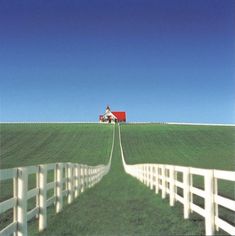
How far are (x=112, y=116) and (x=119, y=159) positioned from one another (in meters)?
105

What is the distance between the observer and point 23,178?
990 centimetres

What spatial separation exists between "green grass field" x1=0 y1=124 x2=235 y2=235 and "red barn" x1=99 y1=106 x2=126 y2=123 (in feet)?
173

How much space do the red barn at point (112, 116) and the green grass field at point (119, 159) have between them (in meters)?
52.8

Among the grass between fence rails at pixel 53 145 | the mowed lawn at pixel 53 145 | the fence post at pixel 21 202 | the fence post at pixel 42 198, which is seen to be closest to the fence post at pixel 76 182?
the fence post at pixel 42 198

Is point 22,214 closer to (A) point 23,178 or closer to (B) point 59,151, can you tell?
(A) point 23,178

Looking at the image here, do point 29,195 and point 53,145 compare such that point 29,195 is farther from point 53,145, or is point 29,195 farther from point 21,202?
point 53,145

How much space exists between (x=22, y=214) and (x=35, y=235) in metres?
1.61

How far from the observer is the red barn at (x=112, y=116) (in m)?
172

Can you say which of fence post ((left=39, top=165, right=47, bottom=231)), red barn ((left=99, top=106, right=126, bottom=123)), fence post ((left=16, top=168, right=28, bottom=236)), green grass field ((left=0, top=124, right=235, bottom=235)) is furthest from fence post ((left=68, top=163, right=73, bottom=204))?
red barn ((left=99, top=106, right=126, bottom=123))

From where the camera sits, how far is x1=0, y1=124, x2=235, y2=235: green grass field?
40.0 ft

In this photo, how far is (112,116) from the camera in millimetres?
173000

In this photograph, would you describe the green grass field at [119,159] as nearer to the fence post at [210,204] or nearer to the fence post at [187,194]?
the fence post at [187,194]

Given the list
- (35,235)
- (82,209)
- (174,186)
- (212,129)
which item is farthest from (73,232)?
(212,129)

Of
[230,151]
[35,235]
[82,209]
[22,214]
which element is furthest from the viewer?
[230,151]
